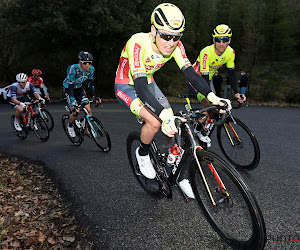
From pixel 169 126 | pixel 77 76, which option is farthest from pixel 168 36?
pixel 77 76

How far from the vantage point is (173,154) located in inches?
122

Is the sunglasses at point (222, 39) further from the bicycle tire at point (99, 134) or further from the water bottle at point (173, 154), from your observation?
the bicycle tire at point (99, 134)

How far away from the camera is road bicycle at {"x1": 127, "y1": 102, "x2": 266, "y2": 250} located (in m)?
2.32

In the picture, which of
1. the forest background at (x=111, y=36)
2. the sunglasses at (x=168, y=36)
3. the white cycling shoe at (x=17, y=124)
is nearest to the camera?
the sunglasses at (x=168, y=36)

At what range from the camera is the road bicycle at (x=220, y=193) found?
232 centimetres

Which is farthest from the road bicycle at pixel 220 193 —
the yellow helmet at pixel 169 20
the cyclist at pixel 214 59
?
the cyclist at pixel 214 59

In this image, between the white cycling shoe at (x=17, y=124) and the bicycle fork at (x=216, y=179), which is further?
the white cycling shoe at (x=17, y=124)

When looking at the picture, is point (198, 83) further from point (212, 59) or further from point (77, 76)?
point (77, 76)

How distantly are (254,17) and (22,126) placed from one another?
176ft

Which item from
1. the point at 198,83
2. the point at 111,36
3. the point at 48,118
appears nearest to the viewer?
the point at 198,83

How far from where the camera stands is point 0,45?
2628 centimetres

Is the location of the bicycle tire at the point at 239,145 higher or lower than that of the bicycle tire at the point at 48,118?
higher

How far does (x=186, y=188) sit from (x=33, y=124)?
6364 millimetres

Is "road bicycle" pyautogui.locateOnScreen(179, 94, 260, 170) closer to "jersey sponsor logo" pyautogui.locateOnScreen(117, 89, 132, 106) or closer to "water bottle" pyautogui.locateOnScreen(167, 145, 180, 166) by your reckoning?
"jersey sponsor logo" pyautogui.locateOnScreen(117, 89, 132, 106)
